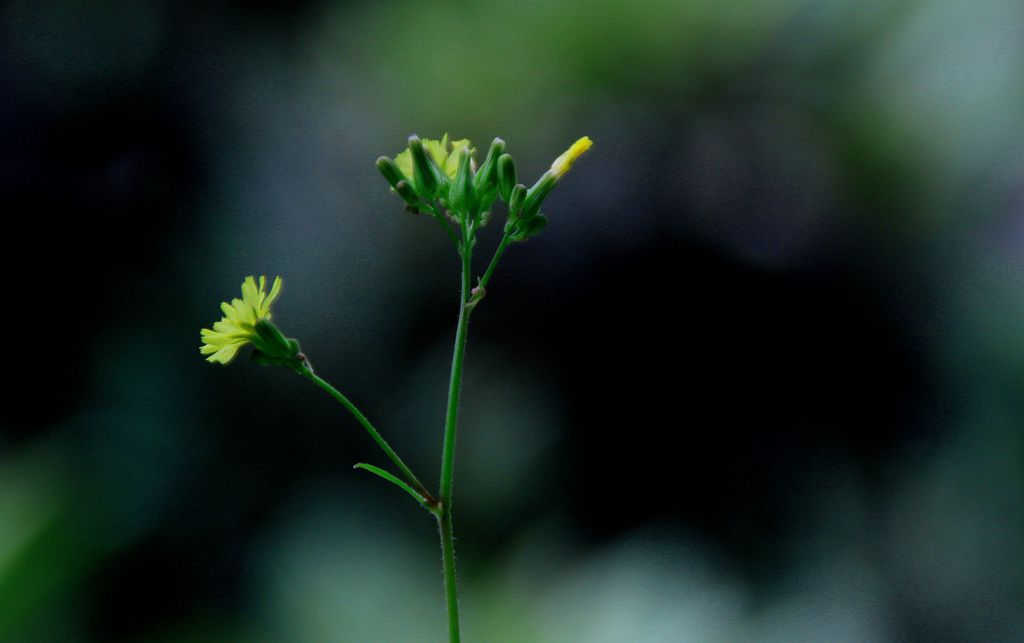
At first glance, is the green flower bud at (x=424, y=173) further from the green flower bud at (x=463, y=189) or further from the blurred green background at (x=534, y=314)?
the blurred green background at (x=534, y=314)

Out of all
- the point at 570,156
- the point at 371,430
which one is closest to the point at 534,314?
the point at 570,156

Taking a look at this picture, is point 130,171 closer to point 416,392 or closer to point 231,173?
point 231,173

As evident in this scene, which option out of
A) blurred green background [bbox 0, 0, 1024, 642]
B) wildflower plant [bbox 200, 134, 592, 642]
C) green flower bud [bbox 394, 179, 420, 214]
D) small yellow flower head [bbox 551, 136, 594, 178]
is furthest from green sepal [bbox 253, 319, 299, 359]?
blurred green background [bbox 0, 0, 1024, 642]

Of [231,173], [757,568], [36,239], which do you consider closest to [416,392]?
[231,173]

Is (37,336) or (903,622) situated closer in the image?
(903,622)

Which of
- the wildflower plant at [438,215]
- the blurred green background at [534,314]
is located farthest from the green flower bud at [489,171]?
the blurred green background at [534,314]

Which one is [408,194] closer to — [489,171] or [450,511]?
[489,171]

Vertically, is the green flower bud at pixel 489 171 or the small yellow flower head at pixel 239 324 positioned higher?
the small yellow flower head at pixel 239 324

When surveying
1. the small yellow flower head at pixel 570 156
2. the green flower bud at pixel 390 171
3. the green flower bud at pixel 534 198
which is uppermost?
the green flower bud at pixel 390 171
